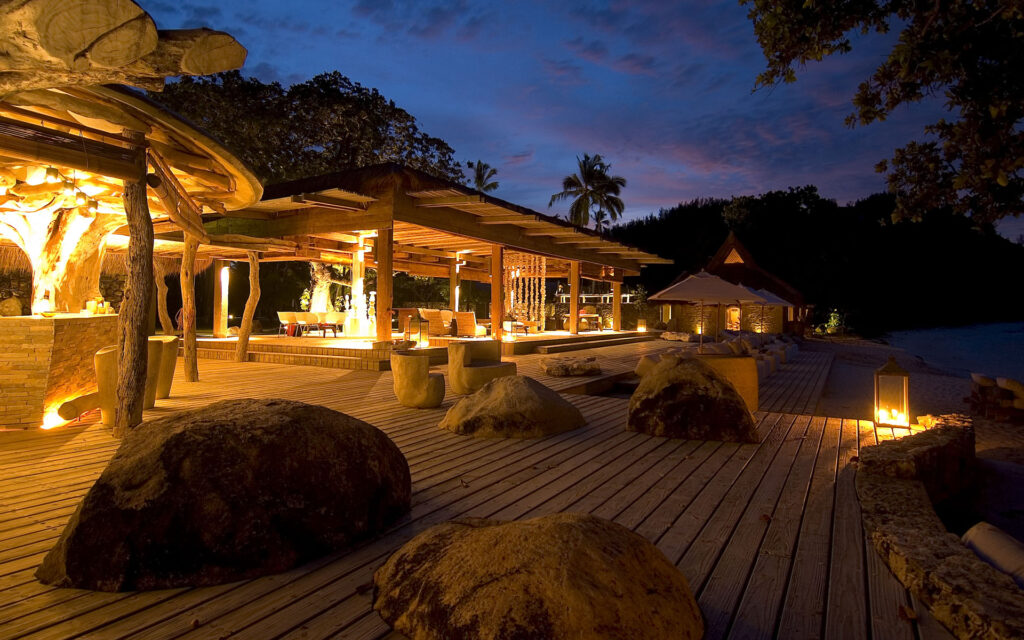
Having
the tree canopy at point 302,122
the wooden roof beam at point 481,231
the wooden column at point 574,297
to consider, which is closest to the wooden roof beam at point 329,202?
the wooden roof beam at point 481,231

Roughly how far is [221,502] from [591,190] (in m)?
34.6

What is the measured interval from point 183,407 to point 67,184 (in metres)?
2.68

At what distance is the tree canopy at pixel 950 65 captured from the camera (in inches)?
184

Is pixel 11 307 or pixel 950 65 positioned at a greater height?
pixel 950 65

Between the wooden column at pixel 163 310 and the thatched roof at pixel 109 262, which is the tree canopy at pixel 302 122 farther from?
the wooden column at pixel 163 310

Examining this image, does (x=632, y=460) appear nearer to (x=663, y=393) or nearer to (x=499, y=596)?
(x=663, y=393)

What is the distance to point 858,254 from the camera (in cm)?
3381

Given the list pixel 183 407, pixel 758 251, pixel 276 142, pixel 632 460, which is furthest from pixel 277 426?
pixel 758 251

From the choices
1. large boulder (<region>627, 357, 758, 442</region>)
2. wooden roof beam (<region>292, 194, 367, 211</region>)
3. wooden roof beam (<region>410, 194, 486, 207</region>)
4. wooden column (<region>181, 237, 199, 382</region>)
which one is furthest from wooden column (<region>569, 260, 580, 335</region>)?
large boulder (<region>627, 357, 758, 442</region>)

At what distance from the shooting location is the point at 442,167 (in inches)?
882

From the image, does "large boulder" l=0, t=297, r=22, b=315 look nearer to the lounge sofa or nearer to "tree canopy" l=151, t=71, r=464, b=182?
the lounge sofa

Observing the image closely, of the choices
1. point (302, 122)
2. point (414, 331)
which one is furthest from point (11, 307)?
point (302, 122)

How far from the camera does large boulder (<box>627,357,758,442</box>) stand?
180 inches

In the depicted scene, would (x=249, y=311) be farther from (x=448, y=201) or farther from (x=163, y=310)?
(x=448, y=201)
